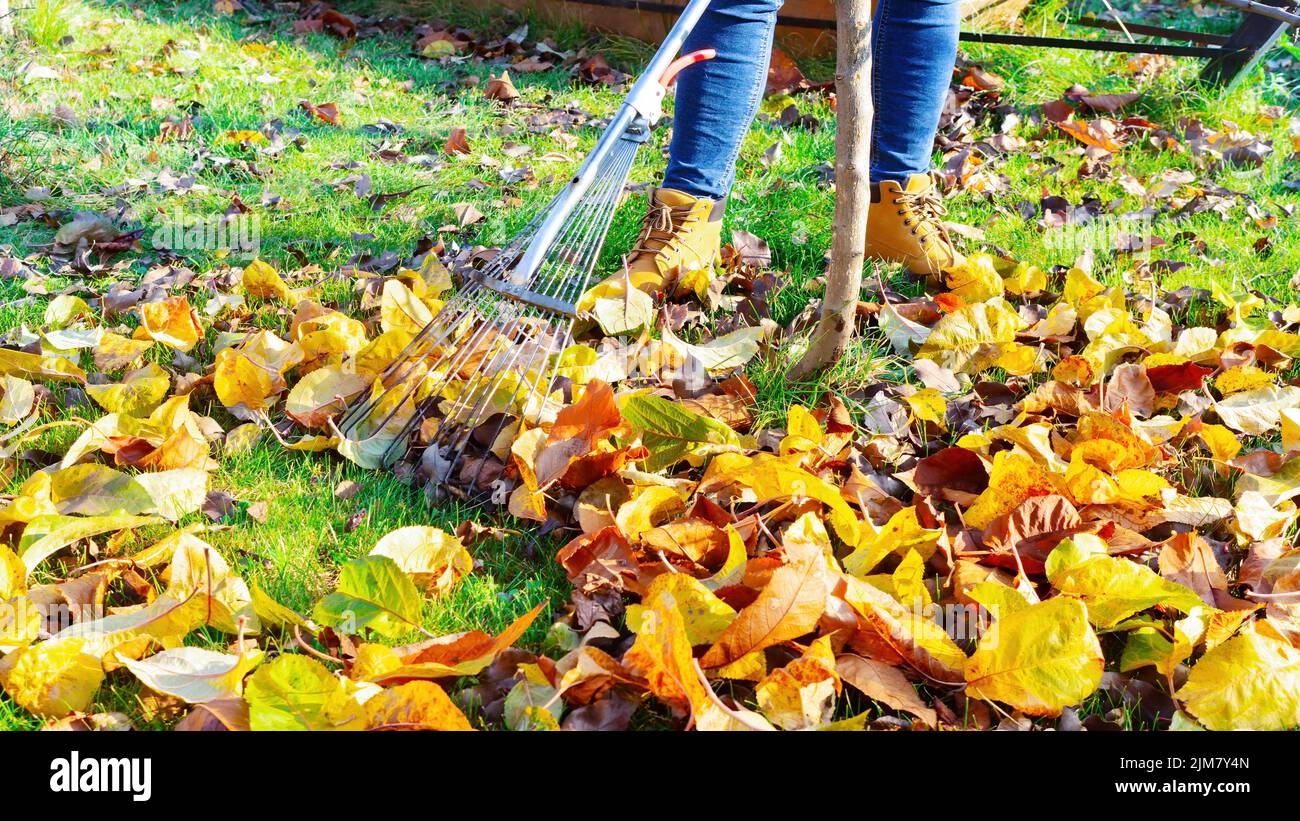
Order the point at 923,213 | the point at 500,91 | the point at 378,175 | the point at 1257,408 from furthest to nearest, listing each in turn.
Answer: the point at 500,91
the point at 378,175
the point at 923,213
the point at 1257,408

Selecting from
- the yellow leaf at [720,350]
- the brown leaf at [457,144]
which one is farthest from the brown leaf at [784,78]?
the yellow leaf at [720,350]

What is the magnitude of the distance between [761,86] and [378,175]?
1504 millimetres

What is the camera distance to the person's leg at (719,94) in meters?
2.24

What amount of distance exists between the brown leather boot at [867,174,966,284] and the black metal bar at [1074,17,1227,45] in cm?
197

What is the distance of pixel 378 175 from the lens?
11.0ft

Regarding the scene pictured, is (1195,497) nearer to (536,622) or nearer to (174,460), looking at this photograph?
(536,622)

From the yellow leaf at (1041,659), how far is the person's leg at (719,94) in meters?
1.42

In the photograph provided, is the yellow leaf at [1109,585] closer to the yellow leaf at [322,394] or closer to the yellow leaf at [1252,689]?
the yellow leaf at [1252,689]

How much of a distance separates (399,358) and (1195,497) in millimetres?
1459

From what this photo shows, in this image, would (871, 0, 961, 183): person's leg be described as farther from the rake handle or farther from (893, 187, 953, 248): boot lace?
the rake handle

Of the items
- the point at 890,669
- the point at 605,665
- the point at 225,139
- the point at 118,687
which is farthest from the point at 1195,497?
the point at 225,139

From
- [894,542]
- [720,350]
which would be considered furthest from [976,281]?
[894,542]

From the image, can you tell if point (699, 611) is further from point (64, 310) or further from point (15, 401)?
point (64, 310)

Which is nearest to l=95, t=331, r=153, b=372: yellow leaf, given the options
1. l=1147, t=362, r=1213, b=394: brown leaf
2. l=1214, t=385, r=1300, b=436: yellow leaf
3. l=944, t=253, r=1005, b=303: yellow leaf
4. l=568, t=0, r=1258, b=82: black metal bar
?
l=944, t=253, r=1005, b=303: yellow leaf
